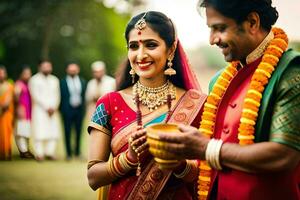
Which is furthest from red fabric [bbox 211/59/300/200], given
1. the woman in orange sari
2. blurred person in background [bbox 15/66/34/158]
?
the woman in orange sari

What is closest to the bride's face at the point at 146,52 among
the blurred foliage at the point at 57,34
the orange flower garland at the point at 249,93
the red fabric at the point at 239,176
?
the orange flower garland at the point at 249,93

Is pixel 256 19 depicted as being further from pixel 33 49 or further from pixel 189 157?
pixel 33 49

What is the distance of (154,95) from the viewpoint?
3176mm

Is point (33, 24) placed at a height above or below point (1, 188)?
above

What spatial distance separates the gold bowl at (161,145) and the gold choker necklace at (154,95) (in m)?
0.77

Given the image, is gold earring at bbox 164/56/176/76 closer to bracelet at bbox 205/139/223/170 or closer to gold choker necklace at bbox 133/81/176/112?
gold choker necklace at bbox 133/81/176/112

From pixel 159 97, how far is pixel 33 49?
2508cm

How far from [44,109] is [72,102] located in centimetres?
69

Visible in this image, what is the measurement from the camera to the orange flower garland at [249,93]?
7.91ft

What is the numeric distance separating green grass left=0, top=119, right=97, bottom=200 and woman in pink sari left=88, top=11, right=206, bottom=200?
473 cm

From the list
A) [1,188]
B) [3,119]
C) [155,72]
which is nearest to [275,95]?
[155,72]

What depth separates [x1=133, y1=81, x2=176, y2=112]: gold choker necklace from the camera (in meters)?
3.17

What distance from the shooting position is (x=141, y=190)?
10.00 feet

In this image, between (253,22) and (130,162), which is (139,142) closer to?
(130,162)
